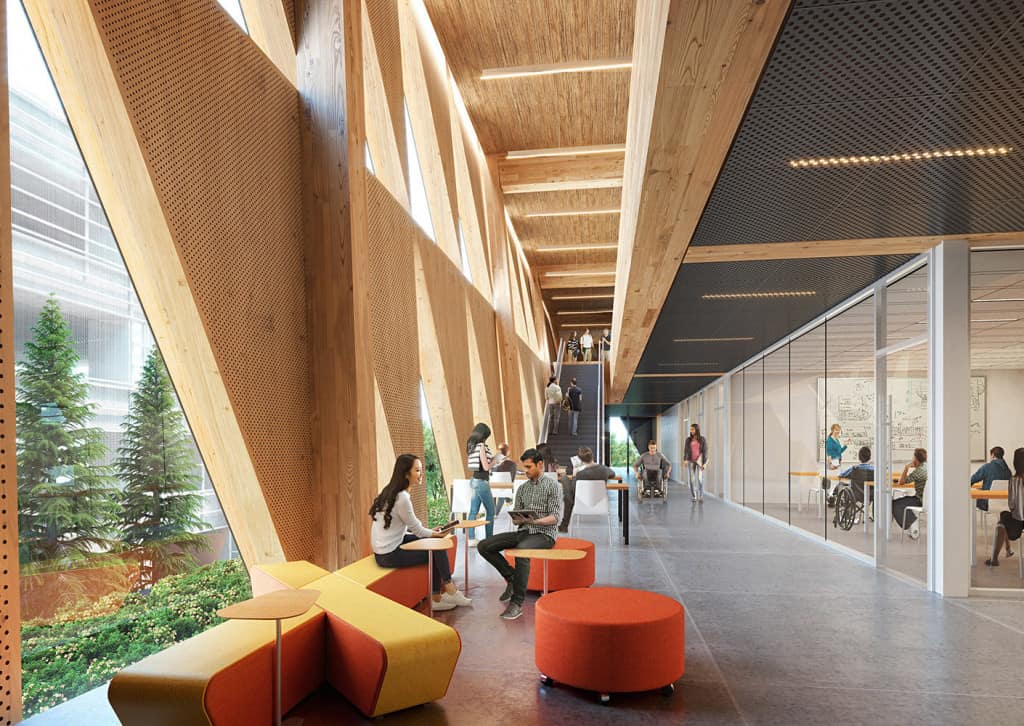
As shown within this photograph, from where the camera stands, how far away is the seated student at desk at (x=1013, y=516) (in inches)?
252

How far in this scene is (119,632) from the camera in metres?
4.22

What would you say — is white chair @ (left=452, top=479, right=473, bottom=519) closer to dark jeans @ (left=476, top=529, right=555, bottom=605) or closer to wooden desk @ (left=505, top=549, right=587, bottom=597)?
dark jeans @ (left=476, top=529, right=555, bottom=605)

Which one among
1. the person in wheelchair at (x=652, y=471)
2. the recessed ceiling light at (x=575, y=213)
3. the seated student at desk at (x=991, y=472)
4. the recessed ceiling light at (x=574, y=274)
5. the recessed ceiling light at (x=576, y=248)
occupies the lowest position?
the person in wheelchair at (x=652, y=471)

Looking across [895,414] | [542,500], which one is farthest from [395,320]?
[895,414]

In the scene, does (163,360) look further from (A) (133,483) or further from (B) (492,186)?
(B) (492,186)

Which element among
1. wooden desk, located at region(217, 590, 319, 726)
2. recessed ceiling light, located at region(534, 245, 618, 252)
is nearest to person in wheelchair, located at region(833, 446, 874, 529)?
wooden desk, located at region(217, 590, 319, 726)

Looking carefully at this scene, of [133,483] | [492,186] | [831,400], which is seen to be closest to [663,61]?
[133,483]

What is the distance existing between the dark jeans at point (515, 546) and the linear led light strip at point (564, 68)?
7.34 meters

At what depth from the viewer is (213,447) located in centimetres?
505

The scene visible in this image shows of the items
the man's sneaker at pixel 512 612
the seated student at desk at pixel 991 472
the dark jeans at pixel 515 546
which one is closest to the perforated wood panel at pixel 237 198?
the dark jeans at pixel 515 546

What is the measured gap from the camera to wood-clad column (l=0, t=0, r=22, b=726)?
9.75 feet

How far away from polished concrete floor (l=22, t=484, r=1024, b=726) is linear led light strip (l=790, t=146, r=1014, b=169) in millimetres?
3341

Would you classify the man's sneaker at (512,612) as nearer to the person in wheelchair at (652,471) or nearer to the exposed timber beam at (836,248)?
the exposed timber beam at (836,248)

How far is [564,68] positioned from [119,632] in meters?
9.22
